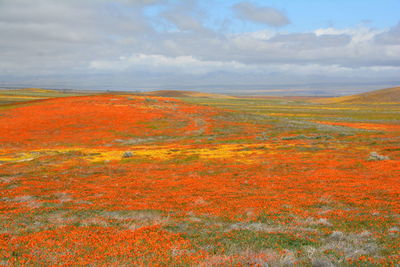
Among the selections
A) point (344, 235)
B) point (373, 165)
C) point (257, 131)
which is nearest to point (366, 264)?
point (344, 235)

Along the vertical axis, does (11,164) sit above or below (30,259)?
below

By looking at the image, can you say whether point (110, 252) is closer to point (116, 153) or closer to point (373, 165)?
point (373, 165)

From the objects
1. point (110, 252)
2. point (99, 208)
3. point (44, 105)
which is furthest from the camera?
point (44, 105)

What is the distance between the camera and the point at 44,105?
102 m

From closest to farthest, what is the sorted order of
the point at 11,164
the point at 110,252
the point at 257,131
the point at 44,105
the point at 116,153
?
1. the point at 110,252
2. the point at 11,164
3. the point at 116,153
4. the point at 257,131
5. the point at 44,105

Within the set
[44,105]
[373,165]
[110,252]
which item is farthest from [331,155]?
[44,105]

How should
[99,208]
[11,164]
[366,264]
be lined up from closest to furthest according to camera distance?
[366,264], [99,208], [11,164]

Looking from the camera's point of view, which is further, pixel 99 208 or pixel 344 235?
pixel 99 208

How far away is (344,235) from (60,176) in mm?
27263

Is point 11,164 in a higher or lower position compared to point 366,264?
lower

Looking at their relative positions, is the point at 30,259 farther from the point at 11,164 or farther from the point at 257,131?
the point at 257,131

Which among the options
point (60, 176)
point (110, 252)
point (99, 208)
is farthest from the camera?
point (60, 176)

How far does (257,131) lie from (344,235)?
196 feet

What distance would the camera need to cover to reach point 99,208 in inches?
734
